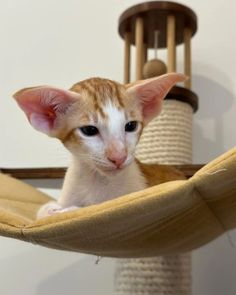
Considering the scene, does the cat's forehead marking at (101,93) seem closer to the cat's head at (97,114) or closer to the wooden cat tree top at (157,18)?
the cat's head at (97,114)

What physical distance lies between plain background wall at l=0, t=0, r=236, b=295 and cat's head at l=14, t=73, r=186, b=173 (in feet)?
2.19

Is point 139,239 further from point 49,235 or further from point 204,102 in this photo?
point 204,102

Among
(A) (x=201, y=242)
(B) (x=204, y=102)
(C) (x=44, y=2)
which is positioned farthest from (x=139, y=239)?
(C) (x=44, y=2)

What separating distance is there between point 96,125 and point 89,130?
17 mm

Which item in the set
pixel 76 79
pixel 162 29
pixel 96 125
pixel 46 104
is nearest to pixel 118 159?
pixel 96 125

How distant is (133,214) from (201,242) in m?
0.35

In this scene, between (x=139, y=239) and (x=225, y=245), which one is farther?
(x=225, y=245)

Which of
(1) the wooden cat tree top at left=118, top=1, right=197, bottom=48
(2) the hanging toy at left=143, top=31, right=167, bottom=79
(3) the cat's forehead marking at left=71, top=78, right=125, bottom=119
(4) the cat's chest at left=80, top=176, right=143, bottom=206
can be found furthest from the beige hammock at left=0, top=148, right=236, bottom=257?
(1) the wooden cat tree top at left=118, top=1, right=197, bottom=48

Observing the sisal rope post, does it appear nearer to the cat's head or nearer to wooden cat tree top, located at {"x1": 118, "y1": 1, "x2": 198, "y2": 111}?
wooden cat tree top, located at {"x1": 118, "y1": 1, "x2": 198, "y2": 111}

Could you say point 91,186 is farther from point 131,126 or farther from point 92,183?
point 131,126

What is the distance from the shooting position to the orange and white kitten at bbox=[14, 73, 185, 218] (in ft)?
2.71

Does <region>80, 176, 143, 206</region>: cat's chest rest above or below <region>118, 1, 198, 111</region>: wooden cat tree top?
below

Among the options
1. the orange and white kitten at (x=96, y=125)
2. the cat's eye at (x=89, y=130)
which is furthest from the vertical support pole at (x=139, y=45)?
the cat's eye at (x=89, y=130)

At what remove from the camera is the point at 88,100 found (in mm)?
867
